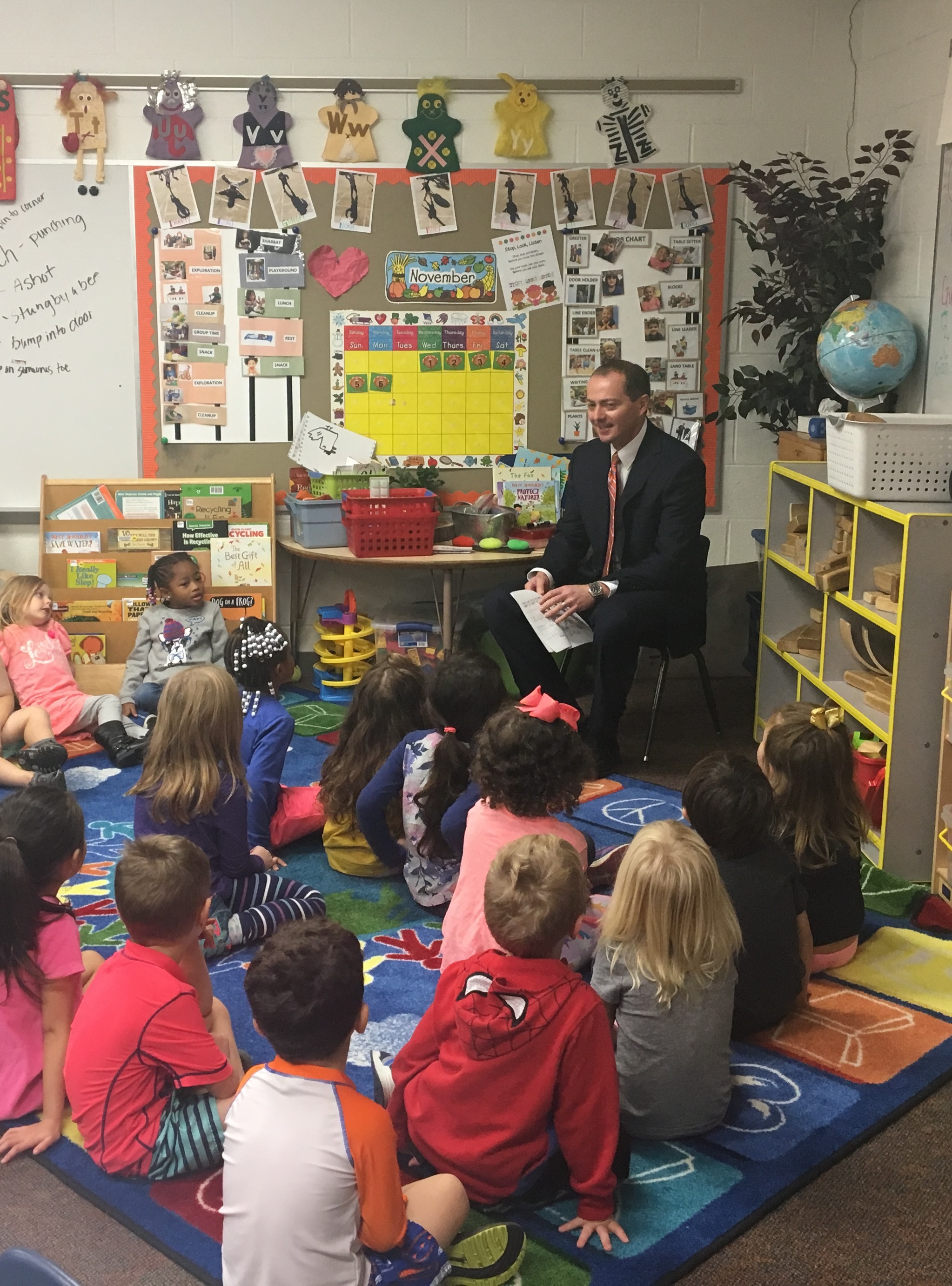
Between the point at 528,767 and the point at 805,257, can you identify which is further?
the point at 805,257

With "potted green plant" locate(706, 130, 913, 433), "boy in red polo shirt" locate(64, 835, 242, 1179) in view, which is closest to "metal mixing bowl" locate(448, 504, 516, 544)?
"potted green plant" locate(706, 130, 913, 433)

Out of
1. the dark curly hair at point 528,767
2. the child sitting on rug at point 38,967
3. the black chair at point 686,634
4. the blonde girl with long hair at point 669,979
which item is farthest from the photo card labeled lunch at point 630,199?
the child sitting on rug at point 38,967

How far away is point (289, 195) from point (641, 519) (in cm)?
181

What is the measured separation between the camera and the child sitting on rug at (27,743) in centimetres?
362

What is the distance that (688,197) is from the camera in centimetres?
470

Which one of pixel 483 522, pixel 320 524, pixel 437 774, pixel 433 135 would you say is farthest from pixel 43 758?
pixel 433 135

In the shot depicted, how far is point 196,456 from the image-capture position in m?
4.76

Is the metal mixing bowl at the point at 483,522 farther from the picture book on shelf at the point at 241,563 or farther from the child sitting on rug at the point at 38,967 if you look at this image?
the child sitting on rug at the point at 38,967

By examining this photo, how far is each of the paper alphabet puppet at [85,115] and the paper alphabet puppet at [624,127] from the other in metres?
1.74

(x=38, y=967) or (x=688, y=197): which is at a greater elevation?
(x=688, y=197)

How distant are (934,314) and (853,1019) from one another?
2406 millimetres

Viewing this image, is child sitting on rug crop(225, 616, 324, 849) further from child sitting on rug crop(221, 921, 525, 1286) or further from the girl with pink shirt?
child sitting on rug crop(221, 921, 525, 1286)

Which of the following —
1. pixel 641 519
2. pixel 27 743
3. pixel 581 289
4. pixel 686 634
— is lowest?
pixel 27 743

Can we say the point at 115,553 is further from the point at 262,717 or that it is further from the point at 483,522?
the point at 262,717
